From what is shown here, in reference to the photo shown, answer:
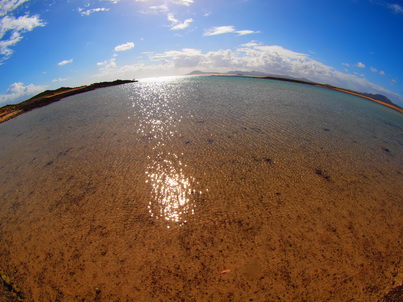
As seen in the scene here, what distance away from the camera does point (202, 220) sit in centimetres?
446

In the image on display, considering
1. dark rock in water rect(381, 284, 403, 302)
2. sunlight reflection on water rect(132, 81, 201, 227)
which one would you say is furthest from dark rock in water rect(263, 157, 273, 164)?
dark rock in water rect(381, 284, 403, 302)

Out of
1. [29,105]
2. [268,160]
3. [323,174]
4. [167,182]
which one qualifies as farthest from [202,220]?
[29,105]

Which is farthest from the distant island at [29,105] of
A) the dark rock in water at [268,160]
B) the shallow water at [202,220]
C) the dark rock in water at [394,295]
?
the dark rock in water at [394,295]

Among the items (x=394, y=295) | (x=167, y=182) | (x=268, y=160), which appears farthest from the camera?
(x=268, y=160)

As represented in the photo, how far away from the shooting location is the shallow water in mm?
3330

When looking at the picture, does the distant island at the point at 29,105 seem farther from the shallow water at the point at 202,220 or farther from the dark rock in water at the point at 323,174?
the dark rock in water at the point at 323,174

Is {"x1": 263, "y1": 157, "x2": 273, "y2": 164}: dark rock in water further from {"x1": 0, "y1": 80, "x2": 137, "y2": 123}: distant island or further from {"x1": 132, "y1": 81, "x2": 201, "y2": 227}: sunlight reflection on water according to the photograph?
{"x1": 0, "y1": 80, "x2": 137, "y2": 123}: distant island

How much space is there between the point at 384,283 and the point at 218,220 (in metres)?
3.54

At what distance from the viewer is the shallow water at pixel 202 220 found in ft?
10.9

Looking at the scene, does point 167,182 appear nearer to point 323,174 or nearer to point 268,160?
point 268,160

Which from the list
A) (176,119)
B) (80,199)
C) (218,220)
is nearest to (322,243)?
(218,220)

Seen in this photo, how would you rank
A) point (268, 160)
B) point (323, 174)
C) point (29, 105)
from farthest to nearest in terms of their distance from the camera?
Result: point (29, 105) < point (268, 160) < point (323, 174)

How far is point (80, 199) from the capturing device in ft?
17.6

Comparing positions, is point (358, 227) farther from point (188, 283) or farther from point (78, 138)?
point (78, 138)
